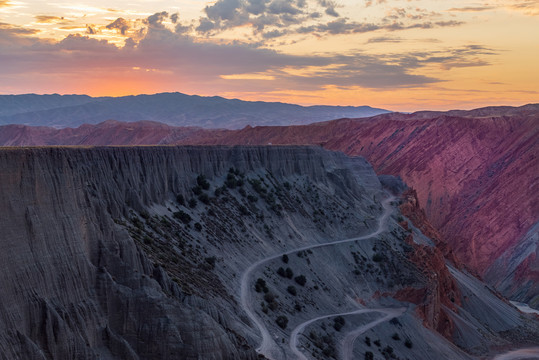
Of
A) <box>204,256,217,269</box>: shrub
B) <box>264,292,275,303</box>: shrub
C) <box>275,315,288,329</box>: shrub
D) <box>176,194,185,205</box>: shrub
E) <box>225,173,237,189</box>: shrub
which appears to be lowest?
<box>275,315,288,329</box>: shrub

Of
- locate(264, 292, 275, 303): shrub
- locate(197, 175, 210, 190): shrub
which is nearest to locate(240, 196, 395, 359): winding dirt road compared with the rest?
locate(264, 292, 275, 303): shrub

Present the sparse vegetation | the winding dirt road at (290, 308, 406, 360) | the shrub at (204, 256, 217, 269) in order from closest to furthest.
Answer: the winding dirt road at (290, 308, 406, 360) → the shrub at (204, 256, 217, 269) → the sparse vegetation

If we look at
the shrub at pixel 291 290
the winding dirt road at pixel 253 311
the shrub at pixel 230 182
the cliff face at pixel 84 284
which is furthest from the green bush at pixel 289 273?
the cliff face at pixel 84 284

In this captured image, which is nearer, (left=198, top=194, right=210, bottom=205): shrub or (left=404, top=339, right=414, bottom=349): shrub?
(left=404, top=339, right=414, bottom=349): shrub

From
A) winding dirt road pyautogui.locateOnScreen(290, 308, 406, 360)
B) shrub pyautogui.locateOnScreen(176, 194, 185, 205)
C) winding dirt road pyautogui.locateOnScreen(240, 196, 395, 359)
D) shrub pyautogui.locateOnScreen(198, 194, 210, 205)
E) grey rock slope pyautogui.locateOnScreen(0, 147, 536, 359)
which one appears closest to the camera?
grey rock slope pyautogui.locateOnScreen(0, 147, 536, 359)

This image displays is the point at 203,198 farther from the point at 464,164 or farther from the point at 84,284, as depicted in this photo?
the point at 464,164

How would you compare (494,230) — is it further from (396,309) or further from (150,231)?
(150,231)

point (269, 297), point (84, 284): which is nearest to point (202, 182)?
point (269, 297)

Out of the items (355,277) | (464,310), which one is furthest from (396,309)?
(464,310)

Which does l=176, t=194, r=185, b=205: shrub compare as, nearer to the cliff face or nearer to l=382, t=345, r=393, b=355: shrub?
the cliff face
